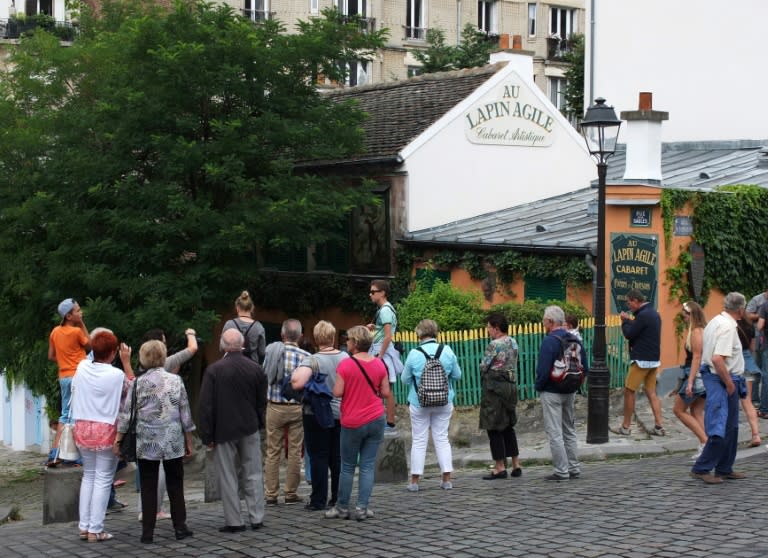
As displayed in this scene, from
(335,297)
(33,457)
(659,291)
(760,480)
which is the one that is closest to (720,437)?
(760,480)

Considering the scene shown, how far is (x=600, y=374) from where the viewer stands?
14555 millimetres

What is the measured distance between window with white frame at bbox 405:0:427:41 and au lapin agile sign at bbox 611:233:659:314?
31639 millimetres

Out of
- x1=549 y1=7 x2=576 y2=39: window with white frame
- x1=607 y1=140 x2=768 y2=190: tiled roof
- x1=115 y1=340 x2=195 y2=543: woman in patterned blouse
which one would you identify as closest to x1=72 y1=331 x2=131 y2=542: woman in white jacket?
x1=115 y1=340 x2=195 y2=543: woman in patterned blouse

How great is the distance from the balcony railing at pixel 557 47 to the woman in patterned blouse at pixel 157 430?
46.1 metres

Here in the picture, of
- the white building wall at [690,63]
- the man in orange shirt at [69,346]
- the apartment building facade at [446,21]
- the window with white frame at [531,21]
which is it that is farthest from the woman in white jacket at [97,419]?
the window with white frame at [531,21]

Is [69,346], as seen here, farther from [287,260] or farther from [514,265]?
[287,260]

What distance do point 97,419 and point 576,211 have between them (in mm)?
14865

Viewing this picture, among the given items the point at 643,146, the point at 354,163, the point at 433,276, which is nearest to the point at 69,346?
the point at 643,146

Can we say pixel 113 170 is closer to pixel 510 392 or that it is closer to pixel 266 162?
pixel 266 162

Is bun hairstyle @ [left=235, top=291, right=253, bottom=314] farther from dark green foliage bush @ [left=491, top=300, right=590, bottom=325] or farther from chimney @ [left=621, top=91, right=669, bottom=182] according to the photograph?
chimney @ [left=621, top=91, right=669, bottom=182]

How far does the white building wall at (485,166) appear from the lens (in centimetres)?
2280

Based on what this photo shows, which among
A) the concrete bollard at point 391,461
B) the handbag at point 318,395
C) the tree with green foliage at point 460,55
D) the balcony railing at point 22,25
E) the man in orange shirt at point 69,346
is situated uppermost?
the balcony railing at point 22,25

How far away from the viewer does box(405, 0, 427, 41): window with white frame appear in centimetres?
4857

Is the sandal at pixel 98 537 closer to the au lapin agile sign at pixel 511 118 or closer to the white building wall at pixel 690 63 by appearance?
the au lapin agile sign at pixel 511 118
